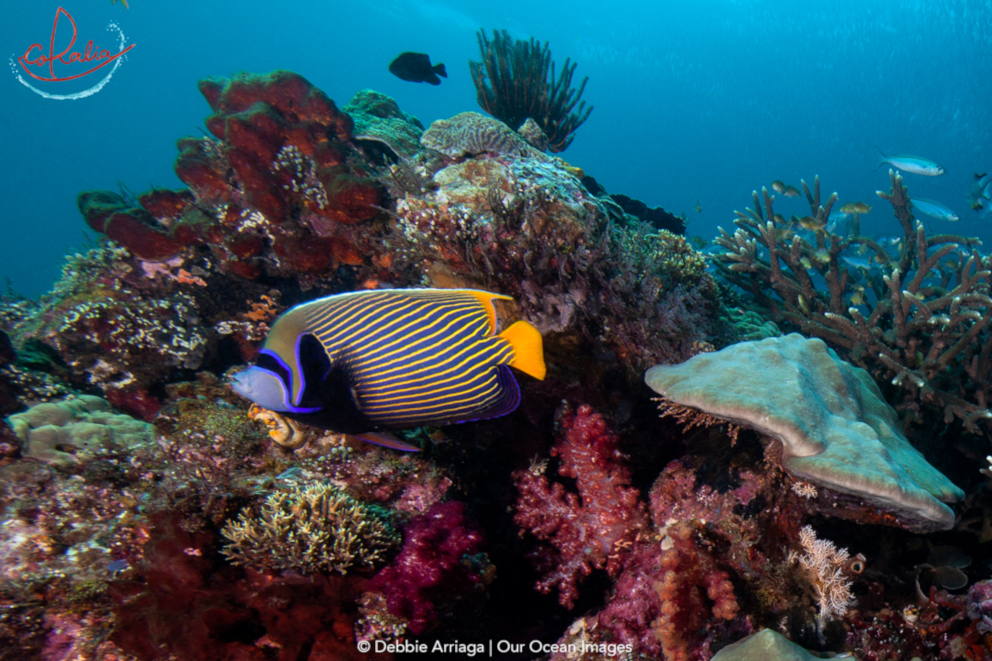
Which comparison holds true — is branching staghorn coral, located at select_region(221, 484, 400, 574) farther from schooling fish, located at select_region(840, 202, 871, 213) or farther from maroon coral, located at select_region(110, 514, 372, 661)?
schooling fish, located at select_region(840, 202, 871, 213)

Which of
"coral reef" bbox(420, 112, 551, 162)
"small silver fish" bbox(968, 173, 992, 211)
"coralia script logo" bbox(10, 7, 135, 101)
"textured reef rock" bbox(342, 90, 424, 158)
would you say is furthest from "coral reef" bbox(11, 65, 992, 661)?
"small silver fish" bbox(968, 173, 992, 211)

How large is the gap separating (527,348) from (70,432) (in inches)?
145

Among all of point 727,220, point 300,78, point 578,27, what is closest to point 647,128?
point 578,27

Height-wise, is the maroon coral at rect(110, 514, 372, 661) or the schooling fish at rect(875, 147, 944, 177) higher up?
the schooling fish at rect(875, 147, 944, 177)

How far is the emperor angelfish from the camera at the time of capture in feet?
4.85

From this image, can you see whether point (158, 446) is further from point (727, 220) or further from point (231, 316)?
point (727, 220)

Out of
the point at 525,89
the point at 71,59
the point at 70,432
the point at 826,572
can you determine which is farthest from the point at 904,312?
the point at 71,59

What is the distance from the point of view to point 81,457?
2848mm

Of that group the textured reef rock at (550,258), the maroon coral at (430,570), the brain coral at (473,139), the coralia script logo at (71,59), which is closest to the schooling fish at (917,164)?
the textured reef rock at (550,258)

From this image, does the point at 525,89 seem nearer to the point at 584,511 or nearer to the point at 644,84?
the point at 584,511

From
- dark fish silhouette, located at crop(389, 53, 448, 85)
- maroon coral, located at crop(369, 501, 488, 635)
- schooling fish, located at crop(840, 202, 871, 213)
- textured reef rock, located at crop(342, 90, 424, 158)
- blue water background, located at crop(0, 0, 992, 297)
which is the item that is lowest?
maroon coral, located at crop(369, 501, 488, 635)

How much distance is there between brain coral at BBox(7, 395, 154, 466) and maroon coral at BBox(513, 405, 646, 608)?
298 centimetres

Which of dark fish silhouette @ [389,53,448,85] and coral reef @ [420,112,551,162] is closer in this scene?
coral reef @ [420,112,551,162]

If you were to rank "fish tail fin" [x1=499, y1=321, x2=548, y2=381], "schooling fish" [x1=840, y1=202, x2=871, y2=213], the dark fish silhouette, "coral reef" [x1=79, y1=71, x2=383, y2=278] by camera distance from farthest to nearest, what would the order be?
"schooling fish" [x1=840, y1=202, x2=871, y2=213] < the dark fish silhouette < "coral reef" [x1=79, y1=71, x2=383, y2=278] < "fish tail fin" [x1=499, y1=321, x2=548, y2=381]
